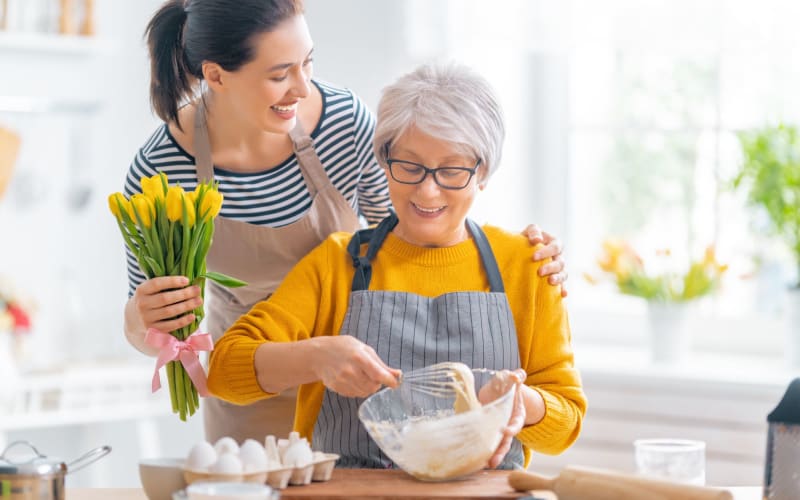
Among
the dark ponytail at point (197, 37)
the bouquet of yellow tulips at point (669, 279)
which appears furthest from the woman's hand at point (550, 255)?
the bouquet of yellow tulips at point (669, 279)

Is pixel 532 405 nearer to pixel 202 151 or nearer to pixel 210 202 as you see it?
pixel 210 202

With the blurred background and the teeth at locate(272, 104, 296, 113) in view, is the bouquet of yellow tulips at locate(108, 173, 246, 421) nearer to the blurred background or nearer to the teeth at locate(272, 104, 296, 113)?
the teeth at locate(272, 104, 296, 113)

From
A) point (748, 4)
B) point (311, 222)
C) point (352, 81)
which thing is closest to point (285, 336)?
point (311, 222)

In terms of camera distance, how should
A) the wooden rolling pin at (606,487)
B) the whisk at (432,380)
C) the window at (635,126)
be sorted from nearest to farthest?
the wooden rolling pin at (606,487) < the whisk at (432,380) < the window at (635,126)

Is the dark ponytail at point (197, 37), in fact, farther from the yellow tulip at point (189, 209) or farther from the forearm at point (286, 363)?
the forearm at point (286, 363)

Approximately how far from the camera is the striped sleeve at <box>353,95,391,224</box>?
215cm

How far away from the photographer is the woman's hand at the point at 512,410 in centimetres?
157

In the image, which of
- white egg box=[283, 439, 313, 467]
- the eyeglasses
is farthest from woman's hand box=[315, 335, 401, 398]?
the eyeglasses

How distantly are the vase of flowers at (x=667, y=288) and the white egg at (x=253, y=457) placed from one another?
2.01 metres

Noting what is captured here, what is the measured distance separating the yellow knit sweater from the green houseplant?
1509mm

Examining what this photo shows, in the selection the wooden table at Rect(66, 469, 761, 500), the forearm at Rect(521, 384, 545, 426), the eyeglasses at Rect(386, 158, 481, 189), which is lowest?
the wooden table at Rect(66, 469, 761, 500)

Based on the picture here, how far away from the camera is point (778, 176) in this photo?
313 cm

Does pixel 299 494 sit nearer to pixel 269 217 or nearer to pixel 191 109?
pixel 269 217

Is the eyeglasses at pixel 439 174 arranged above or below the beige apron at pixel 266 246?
above
